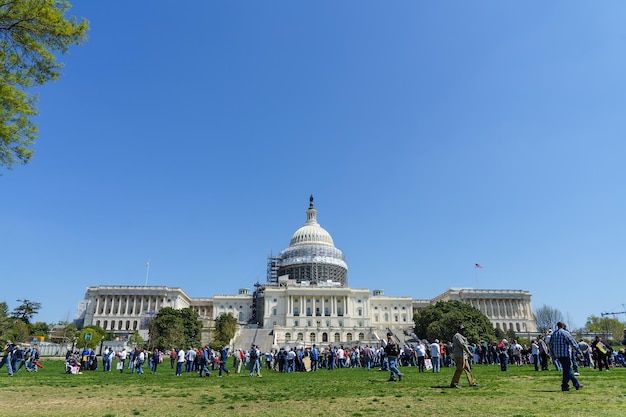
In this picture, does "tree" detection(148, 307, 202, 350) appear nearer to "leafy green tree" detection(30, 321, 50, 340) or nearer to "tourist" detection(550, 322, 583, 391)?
"leafy green tree" detection(30, 321, 50, 340)

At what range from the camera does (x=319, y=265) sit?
128125mm

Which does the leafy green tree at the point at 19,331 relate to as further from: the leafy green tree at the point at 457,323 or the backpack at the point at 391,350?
the backpack at the point at 391,350

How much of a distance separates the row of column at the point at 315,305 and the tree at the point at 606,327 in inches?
2776

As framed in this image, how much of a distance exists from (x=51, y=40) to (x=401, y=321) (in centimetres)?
12336

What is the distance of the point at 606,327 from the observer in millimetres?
120375

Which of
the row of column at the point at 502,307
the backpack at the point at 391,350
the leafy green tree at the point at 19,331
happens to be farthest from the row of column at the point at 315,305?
the backpack at the point at 391,350

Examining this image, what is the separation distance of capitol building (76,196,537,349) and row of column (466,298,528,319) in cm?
28

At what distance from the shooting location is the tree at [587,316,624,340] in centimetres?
11538

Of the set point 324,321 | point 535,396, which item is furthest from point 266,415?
point 324,321

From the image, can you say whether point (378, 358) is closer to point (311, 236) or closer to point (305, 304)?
point (305, 304)

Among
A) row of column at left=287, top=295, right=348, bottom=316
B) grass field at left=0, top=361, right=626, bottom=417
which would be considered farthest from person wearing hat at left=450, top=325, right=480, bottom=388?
row of column at left=287, top=295, right=348, bottom=316

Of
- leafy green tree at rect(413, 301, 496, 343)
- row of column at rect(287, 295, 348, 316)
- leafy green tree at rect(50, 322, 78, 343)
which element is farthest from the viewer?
row of column at rect(287, 295, 348, 316)

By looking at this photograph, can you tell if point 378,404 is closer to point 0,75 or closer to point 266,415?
point 266,415

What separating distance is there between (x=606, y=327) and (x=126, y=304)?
13615 cm
